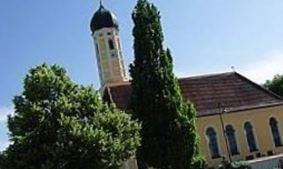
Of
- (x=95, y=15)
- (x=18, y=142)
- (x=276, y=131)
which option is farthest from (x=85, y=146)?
(x=95, y=15)

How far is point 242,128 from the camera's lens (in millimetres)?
53656

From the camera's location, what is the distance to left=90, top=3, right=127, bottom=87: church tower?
6231 centimetres

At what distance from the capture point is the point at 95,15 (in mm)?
64250

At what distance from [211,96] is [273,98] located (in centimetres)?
575

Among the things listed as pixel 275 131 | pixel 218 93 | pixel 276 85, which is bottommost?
pixel 275 131

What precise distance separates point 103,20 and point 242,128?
19.0m

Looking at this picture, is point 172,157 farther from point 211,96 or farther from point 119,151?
point 211,96

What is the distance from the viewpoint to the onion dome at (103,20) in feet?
209

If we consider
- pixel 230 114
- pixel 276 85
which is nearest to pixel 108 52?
pixel 230 114

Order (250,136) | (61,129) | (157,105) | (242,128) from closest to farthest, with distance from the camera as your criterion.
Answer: (61,129) → (157,105) → (242,128) → (250,136)

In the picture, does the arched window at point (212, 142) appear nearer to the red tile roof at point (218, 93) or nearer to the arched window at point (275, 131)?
the red tile roof at point (218, 93)

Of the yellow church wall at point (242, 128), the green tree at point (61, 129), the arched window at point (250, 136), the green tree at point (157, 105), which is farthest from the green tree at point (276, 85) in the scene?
the green tree at point (61, 129)

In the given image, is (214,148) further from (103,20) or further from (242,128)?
(103,20)

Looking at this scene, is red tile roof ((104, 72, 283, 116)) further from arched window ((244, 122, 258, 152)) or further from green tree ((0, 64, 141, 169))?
green tree ((0, 64, 141, 169))
